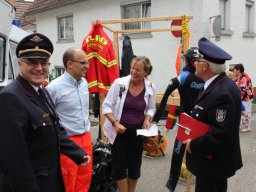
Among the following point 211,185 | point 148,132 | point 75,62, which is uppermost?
point 75,62

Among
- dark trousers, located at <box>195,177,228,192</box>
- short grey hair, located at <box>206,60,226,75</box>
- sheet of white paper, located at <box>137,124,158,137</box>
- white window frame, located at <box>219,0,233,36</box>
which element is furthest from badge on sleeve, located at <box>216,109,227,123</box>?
white window frame, located at <box>219,0,233,36</box>

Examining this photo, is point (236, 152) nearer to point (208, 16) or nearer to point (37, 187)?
point (37, 187)

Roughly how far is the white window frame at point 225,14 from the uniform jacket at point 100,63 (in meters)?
7.92

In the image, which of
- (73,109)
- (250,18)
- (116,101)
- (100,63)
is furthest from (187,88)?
(250,18)

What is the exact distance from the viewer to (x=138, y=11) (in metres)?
11.8

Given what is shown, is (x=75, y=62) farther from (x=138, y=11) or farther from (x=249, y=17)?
(x=249, y=17)

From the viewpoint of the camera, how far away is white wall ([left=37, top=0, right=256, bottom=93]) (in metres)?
10.2

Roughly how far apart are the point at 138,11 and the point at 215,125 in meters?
9.74

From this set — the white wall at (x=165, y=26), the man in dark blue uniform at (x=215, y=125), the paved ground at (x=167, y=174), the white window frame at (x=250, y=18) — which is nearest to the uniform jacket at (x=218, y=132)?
the man in dark blue uniform at (x=215, y=125)

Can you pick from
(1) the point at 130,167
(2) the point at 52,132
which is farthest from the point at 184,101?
(2) the point at 52,132

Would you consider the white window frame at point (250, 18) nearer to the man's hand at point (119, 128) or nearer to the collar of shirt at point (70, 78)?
the man's hand at point (119, 128)

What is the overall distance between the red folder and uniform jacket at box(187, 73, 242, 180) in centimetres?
4

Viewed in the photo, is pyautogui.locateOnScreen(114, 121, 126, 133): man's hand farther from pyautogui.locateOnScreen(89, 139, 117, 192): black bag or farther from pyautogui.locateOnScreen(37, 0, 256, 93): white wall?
pyautogui.locateOnScreen(37, 0, 256, 93): white wall

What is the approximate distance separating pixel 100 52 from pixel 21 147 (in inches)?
122
